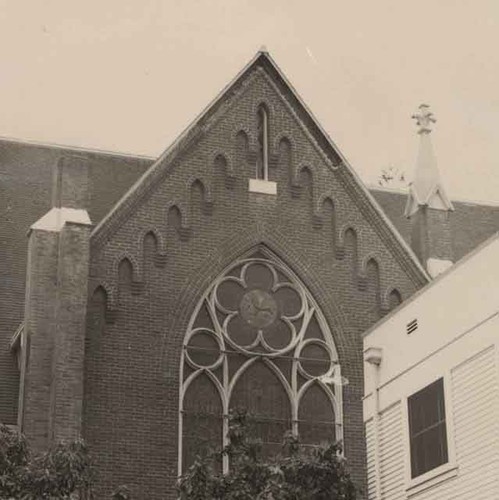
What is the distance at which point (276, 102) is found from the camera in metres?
26.6

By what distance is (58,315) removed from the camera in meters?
22.5

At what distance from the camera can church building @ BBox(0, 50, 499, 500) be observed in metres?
22.7

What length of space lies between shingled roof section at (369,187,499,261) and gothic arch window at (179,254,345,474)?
745 cm

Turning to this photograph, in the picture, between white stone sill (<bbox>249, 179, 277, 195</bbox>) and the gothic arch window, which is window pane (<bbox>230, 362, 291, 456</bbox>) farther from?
white stone sill (<bbox>249, 179, 277, 195</bbox>)

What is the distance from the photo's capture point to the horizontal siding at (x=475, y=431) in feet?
61.4

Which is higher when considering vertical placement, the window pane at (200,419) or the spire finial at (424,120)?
the spire finial at (424,120)

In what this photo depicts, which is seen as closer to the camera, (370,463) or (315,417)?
(370,463)

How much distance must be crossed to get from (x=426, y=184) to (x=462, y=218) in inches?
262

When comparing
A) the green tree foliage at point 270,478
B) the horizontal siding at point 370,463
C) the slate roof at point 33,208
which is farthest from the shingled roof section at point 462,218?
the green tree foliage at point 270,478

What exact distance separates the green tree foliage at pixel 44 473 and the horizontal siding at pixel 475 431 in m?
5.77

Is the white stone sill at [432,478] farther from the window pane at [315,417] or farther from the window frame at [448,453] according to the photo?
the window pane at [315,417]

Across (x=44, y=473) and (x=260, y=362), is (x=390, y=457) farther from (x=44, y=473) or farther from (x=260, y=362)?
(x=44, y=473)

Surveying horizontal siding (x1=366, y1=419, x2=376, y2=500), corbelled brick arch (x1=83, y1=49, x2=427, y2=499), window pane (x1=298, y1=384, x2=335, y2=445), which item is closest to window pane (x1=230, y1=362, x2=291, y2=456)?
window pane (x1=298, y1=384, x2=335, y2=445)

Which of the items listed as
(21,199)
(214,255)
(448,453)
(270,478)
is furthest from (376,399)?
(21,199)
